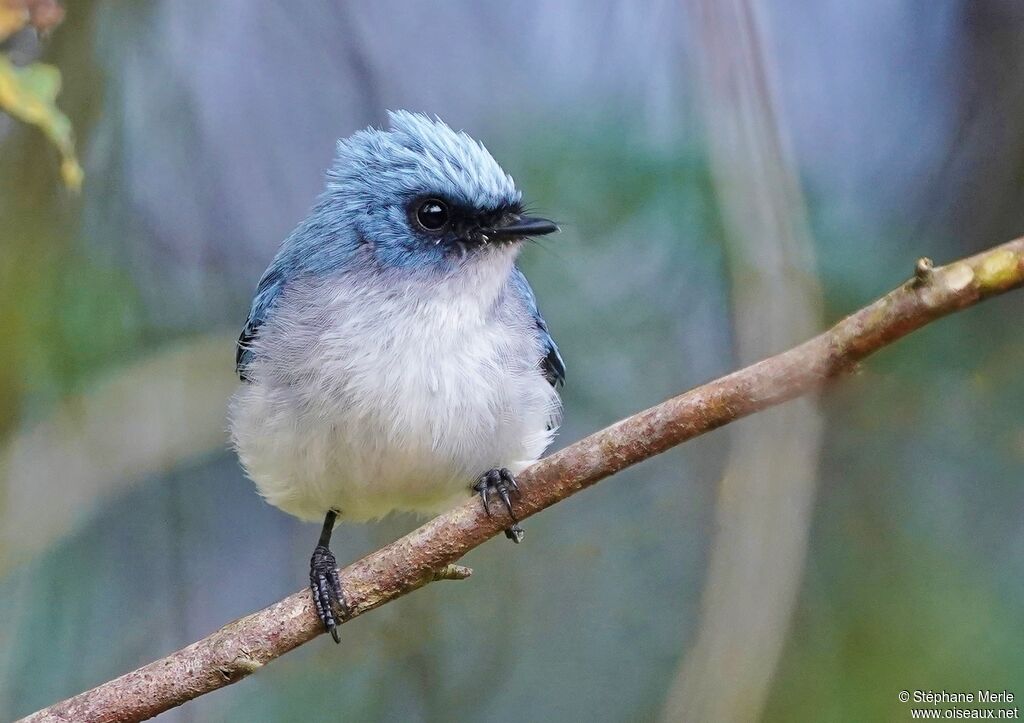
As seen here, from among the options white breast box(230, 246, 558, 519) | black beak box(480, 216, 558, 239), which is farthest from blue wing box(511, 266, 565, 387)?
black beak box(480, 216, 558, 239)

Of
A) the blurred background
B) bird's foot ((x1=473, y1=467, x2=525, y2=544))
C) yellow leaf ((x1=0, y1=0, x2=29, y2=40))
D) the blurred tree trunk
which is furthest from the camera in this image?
the blurred background

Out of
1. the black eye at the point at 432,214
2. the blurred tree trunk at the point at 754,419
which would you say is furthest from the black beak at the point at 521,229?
the blurred tree trunk at the point at 754,419

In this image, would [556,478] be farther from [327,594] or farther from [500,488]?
[327,594]

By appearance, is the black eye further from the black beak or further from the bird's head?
the black beak

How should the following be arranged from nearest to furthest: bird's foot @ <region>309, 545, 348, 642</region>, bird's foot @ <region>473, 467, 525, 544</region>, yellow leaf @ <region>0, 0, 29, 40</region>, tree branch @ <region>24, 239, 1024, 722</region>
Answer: tree branch @ <region>24, 239, 1024, 722</region> < bird's foot @ <region>473, 467, 525, 544</region> < bird's foot @ <region>309, 545, 348, 642</region> < yellow leaf @ <region>0, 0, 29, 40</region>

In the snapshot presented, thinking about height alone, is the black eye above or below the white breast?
above

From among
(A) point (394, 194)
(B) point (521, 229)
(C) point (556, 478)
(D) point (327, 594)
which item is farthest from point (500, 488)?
(A) point (394, 194)

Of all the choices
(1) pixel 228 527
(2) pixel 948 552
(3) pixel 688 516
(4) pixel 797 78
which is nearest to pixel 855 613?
(2) pixel 948 552
